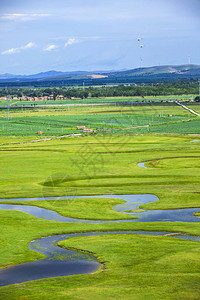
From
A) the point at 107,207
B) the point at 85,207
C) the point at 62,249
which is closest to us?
the point at 62,249

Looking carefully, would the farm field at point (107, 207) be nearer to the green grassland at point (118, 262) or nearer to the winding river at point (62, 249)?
the green grassland at point (118, 262)

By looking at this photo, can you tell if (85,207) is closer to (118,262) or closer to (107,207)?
(107,207)

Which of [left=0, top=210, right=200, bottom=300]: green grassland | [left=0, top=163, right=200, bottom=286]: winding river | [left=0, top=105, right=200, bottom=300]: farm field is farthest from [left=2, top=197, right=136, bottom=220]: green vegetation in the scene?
[left=0, top=210, right=200, bottom=300]: green grassland

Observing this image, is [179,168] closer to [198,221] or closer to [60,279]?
[198,221]

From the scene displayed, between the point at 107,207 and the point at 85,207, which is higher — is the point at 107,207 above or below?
below

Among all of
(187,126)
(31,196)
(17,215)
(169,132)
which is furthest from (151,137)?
(17,215)

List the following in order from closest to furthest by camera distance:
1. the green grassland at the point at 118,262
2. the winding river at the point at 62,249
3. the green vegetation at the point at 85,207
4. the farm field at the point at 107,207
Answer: the green grassland at the point at 118,262 → the farm field at the point at 107,207 → the winding river at the point at 62,249 → the green vegetation at the point at 85,207

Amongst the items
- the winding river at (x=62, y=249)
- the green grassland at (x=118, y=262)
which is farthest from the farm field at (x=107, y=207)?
the winding river at (x=62, y=249)

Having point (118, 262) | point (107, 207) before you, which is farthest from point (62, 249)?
point (107, 207)
